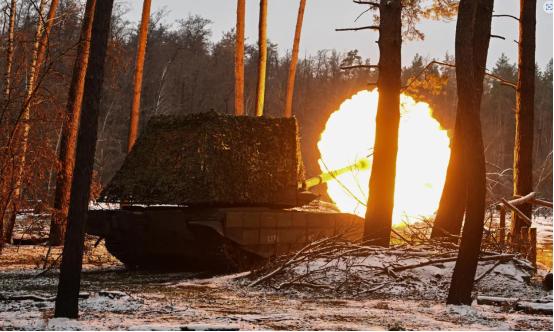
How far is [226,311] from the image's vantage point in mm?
6926

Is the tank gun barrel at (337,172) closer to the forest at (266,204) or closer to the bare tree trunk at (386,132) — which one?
the forest at (266,204)

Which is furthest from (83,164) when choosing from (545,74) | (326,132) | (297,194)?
(545,74)

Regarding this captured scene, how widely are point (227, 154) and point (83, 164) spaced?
6.13 m

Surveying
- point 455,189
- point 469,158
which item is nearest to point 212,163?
point 455,189

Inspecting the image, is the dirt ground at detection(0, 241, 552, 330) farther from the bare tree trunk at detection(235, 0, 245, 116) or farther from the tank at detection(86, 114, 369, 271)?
the bare tree trunk at detection(235, 0, 245, 116)

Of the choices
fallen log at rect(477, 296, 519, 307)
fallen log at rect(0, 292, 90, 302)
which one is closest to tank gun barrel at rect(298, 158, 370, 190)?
fallen log at rect(477, 296, 519, 307)

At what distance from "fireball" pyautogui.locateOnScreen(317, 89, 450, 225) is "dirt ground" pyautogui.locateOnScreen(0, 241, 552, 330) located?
194 inches

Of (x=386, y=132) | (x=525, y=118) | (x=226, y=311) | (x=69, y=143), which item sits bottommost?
(x=226, y=311)

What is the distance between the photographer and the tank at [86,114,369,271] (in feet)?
37.8

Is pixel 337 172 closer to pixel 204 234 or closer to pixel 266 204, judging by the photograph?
pixel 266 204

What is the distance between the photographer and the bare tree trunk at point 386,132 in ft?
36.7

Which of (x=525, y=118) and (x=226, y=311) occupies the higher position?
(x=525, y=118)

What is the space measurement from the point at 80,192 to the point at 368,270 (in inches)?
199

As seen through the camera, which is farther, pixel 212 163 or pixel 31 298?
pixel 212 163
